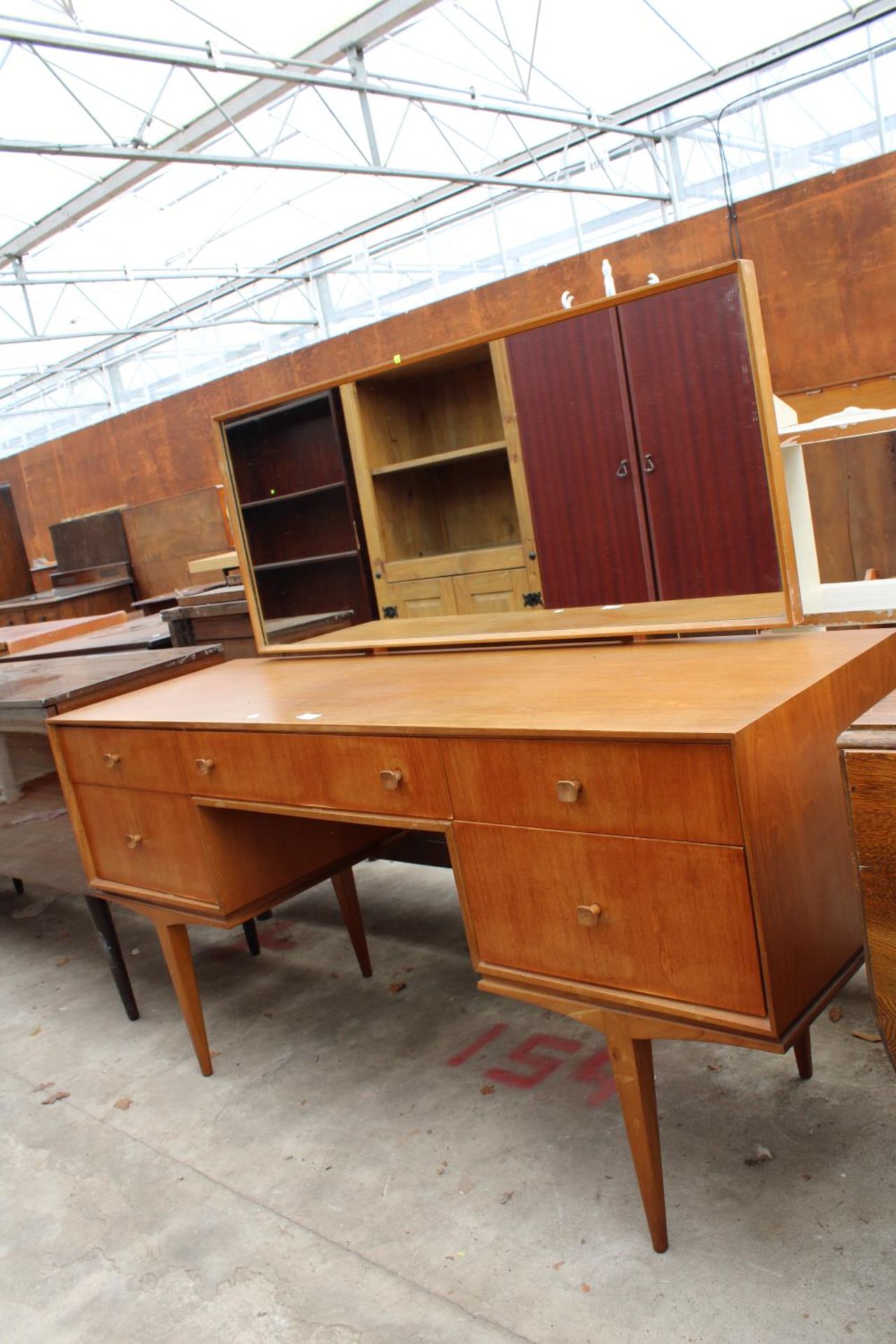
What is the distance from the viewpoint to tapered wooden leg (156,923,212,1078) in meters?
2.49

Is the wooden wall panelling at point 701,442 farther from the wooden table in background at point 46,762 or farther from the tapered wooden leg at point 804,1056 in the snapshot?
the wooden table in background at point 46,762

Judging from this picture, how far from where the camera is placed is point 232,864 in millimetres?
2396

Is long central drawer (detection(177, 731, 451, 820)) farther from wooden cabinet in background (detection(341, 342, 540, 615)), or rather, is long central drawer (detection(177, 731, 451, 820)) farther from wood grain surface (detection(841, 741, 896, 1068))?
wooden cabinet in background (detection(341, 342, 540, 615))

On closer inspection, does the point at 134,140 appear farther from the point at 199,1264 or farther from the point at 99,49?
the point at 199,1264

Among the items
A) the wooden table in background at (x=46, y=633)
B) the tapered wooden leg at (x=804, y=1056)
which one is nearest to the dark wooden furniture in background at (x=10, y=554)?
the wooden table in background at (x=46, y=633)

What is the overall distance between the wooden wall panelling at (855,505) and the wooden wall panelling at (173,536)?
5.07 metres

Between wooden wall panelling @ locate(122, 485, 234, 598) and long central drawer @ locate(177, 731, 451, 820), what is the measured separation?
628cm

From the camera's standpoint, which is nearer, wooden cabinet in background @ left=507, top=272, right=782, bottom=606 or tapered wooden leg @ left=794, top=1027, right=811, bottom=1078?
tapered wooden leg @ left=794, top=1027, right=811, bottom=1078

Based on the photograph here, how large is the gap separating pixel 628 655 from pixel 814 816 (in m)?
0.61

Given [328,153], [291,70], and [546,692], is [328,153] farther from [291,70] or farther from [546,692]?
[546,692]

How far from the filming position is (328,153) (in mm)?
8883

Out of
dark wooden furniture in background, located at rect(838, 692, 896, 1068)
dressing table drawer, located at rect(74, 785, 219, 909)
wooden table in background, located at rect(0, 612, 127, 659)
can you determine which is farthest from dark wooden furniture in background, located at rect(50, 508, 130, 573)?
dark wooden furniture in background, located at rect(838, 692, 896, 1068)

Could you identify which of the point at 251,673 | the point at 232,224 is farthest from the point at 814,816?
the point at 232,224

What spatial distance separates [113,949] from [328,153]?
7978 mm
